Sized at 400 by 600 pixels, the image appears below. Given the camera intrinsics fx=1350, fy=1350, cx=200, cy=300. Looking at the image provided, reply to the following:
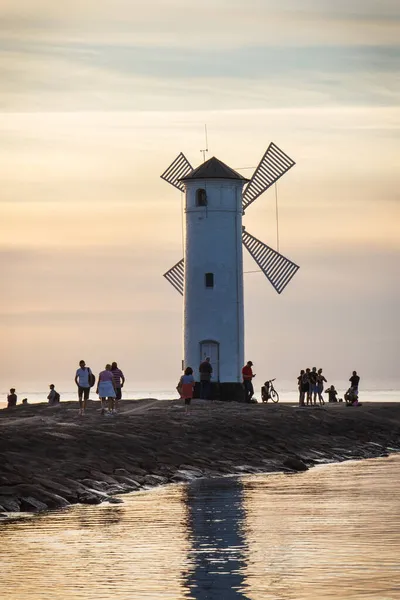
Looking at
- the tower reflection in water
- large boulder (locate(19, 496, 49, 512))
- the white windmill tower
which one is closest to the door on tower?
the white windmill tower

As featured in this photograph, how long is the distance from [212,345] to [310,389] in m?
4.41

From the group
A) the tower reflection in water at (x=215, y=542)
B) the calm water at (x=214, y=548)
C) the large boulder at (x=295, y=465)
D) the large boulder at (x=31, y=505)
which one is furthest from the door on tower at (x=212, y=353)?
the large boulder at (x=31, y=505)

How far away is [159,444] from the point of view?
3603 centimetres

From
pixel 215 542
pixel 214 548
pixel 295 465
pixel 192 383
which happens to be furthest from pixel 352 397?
pixel 214 548

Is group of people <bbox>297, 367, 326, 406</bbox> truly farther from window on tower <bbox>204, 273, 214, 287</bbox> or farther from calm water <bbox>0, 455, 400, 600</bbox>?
calm water <bbox>0, 455, 400, 600</bbox>

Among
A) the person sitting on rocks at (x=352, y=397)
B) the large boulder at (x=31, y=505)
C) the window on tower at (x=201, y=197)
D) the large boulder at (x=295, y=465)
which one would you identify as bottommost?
the large boulder at (x=31, y=505)

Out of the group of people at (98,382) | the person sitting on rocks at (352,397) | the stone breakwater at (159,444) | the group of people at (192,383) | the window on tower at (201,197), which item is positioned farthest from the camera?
the person sitting on rocks at (352,397)

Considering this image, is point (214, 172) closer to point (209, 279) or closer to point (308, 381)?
point (209, 279)

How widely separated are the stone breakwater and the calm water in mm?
1653

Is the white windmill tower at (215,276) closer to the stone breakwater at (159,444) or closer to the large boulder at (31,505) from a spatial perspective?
the stone breakwater at (159,444)

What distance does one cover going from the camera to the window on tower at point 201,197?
54.3m

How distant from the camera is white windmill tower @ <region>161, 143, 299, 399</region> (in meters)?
54.2

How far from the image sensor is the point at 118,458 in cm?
3319

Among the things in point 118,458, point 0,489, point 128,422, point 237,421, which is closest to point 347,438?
point 237,421
